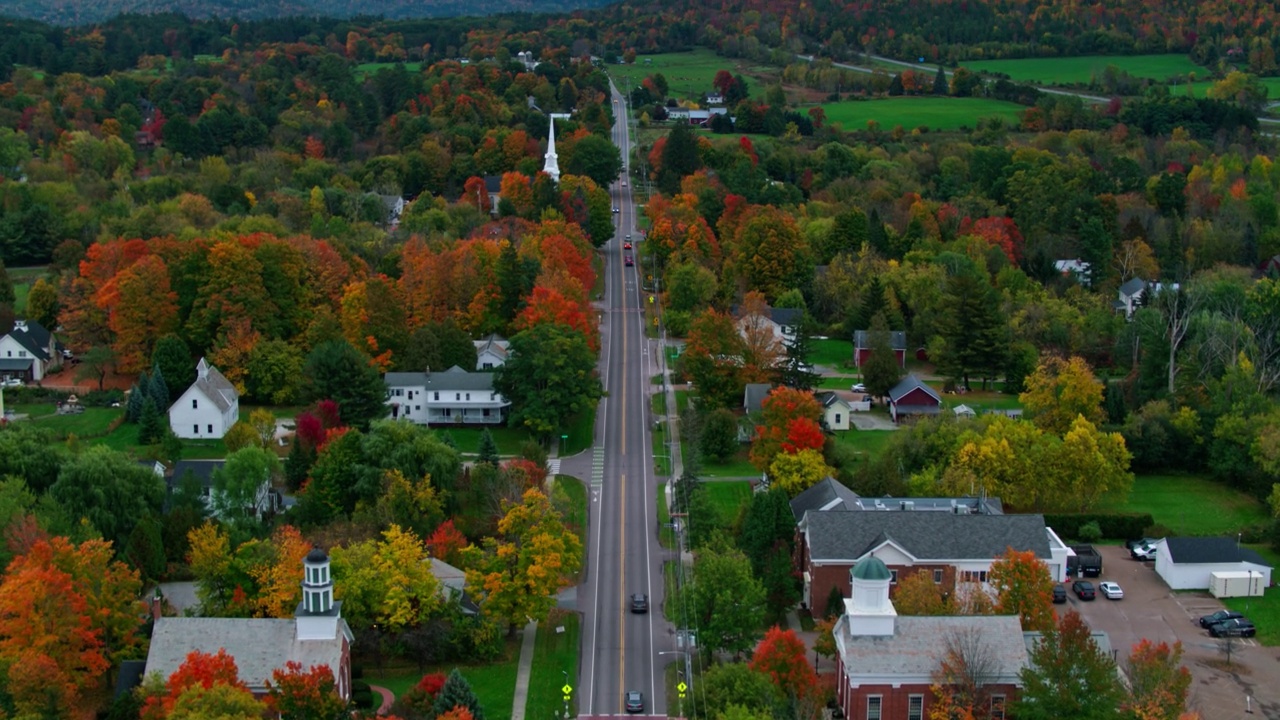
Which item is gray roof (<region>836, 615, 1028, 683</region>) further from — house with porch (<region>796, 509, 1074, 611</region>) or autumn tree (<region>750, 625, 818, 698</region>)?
house with porch (<region>796, 509, 1074, 611</region>)

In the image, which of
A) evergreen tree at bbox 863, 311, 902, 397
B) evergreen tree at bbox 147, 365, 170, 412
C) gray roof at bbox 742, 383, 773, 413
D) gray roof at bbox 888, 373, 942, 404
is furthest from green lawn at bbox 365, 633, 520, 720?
evergreen tree at bbox 863, 311, 902, 397

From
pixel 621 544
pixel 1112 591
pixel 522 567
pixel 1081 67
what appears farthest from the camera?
pixel 1081 67

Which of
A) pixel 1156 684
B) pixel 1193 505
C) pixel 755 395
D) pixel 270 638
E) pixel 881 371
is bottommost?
pixel 1193 505

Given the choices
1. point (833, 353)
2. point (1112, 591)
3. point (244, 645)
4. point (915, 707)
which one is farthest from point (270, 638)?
point (833, 353)

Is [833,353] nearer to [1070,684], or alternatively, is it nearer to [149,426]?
[149,426]

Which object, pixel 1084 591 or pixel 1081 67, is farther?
pixel 1081 67

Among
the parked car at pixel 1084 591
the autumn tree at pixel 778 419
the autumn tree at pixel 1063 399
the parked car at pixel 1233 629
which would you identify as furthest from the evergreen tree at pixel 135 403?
the parked car at pixel 1233 629
